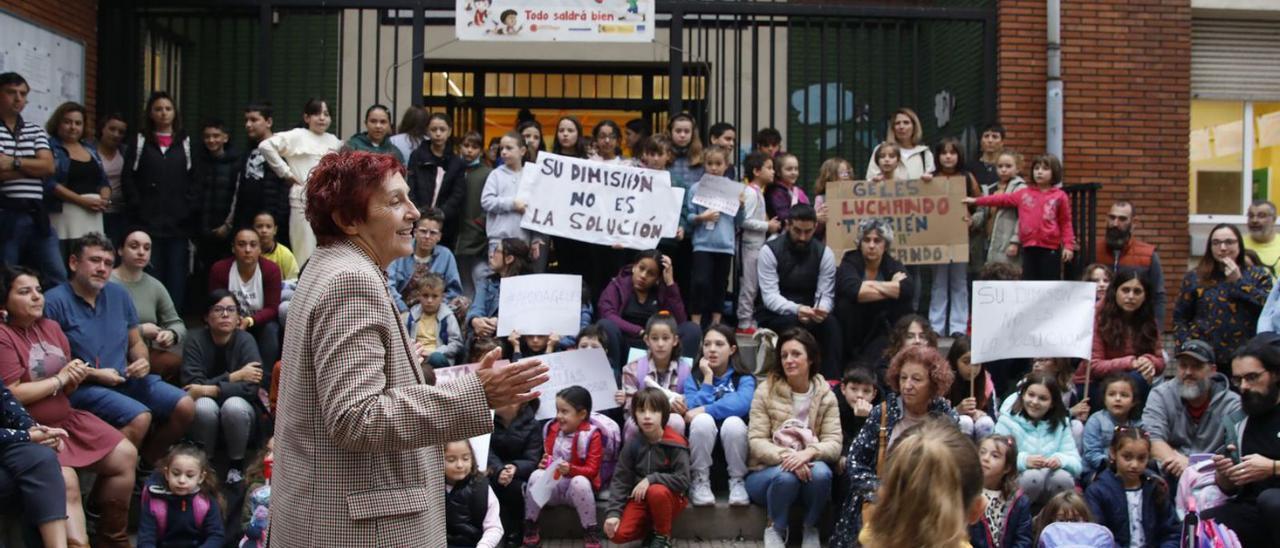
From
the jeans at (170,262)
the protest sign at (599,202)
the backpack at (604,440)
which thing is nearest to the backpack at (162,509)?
the backpack at (604,440)

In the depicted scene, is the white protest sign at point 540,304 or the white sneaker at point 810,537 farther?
the white protest sign at point 540,304

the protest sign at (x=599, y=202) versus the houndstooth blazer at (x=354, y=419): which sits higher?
the protest sign at (x=599, y=202)

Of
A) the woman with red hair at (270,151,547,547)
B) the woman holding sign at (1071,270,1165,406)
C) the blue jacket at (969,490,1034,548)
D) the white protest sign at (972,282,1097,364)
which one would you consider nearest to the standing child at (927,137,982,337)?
the woman holding sign at (1071,270,1165,406)

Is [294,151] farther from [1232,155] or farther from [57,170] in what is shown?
[1232,155]

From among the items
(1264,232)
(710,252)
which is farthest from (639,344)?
(1264,232)

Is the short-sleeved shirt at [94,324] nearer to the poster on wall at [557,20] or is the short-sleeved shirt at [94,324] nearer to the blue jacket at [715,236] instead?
the blue jacket at [715,236]

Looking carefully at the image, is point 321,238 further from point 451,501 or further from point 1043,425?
point 1043,425

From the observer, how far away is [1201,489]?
8.26 m

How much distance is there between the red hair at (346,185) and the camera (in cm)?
344

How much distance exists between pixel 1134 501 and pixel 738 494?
2482 millimetres

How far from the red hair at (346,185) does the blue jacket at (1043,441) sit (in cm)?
625

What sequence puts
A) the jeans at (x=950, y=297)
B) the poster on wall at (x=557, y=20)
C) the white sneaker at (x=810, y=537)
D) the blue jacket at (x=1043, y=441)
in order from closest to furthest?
the blue jacket at (x=1043, y=441)
the white sneaker at (x=810, y=537)
the jeans at (x=950, y=297)
the poster on wall at (x=557, y=20)

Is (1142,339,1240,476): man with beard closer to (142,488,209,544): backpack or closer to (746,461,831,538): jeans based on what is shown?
(746,461,831,538): jeans

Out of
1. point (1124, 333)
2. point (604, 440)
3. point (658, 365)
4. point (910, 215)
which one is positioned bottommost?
point (604, 440)
